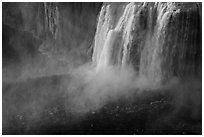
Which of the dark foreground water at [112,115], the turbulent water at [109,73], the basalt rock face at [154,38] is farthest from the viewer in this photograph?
the basalt rock face at [154,38]

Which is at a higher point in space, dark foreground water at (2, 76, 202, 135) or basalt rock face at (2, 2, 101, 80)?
basalt rock face at (2, 2, 101, 80)

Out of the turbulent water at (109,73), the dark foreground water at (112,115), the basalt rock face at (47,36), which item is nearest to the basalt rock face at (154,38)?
the turbulent water at (109,73)

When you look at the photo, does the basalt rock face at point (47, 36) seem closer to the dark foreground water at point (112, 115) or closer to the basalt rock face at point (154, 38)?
the basalt rock face at point (154, 38)

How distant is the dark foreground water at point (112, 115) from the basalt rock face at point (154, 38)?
159cm

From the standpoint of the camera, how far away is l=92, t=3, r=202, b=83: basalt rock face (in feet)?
55.4

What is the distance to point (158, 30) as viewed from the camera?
1784cm

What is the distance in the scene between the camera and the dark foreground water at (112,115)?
1444 centimetres

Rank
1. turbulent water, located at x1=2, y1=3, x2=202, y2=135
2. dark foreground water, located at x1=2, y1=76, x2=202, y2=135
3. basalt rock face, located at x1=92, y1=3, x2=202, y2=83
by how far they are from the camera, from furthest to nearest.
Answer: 1. basalt rock face, located at x1=92, y1=3, x2=202, y2=83
2. turbulent water, located at x1=2, y1=3, x2=202, y2=135
3. dark foreground water, located at x1=2, y1=76, x2=202, y2=135

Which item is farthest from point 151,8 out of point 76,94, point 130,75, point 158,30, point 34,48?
point 34,48

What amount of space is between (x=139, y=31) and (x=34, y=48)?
9202mm

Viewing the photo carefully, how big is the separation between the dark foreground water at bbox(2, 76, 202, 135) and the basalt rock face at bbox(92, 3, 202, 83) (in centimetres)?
159

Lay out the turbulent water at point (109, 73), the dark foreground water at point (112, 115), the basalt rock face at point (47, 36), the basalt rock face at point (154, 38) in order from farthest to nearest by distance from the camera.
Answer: the basalt rock face at point (47, 36), the basalt rock face at point (154, 38), the turbulent water at point (109, 73), the dark foreground water at point (112, 115)

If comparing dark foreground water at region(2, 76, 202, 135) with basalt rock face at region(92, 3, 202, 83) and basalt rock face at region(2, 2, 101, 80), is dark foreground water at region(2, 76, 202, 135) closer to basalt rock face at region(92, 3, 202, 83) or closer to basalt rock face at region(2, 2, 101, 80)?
basalt rock face at region(92, 3, 202, 83)

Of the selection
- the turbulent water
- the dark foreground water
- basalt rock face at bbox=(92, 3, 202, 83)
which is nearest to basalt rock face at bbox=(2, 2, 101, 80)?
the turbulent water
